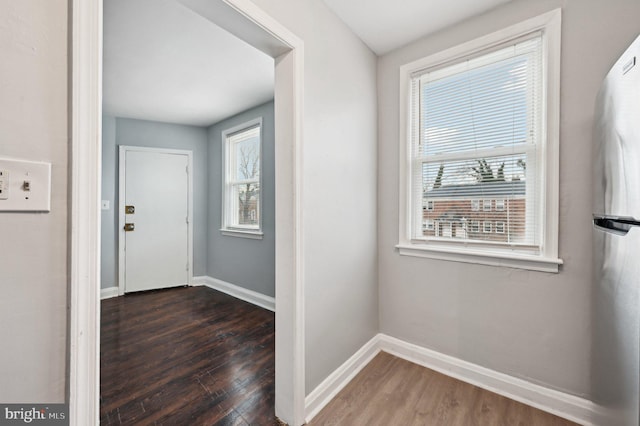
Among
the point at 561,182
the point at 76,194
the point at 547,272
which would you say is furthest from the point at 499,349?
the point at 76,194

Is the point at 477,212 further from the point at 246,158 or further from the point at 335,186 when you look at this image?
the point at 246,158

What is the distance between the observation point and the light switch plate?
666mm

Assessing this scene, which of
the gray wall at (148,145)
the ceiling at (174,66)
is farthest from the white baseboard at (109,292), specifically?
the ceiling at (174,66)

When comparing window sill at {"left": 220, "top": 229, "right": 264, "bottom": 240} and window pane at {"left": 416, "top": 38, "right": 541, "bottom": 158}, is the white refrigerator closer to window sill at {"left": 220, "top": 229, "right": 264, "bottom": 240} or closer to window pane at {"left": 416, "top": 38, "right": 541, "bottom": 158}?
window pane at {"left": 416, "top": 38, "right": 541, "bottom": 158}

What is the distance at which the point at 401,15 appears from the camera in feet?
6.26

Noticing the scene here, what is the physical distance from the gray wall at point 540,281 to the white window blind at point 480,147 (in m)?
0.15

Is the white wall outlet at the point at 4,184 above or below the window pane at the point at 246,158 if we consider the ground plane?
below

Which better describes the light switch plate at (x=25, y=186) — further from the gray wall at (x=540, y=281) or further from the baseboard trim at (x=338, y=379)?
the gray wall at (x=540, y=281)

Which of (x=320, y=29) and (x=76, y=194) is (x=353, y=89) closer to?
(x=320, y=29)

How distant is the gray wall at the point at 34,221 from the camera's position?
2.21 ft

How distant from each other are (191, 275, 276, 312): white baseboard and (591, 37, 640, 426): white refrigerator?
2908 millimetres

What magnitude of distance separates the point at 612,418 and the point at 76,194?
195cm

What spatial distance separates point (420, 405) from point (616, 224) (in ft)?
4.70

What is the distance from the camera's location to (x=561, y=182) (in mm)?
1657
